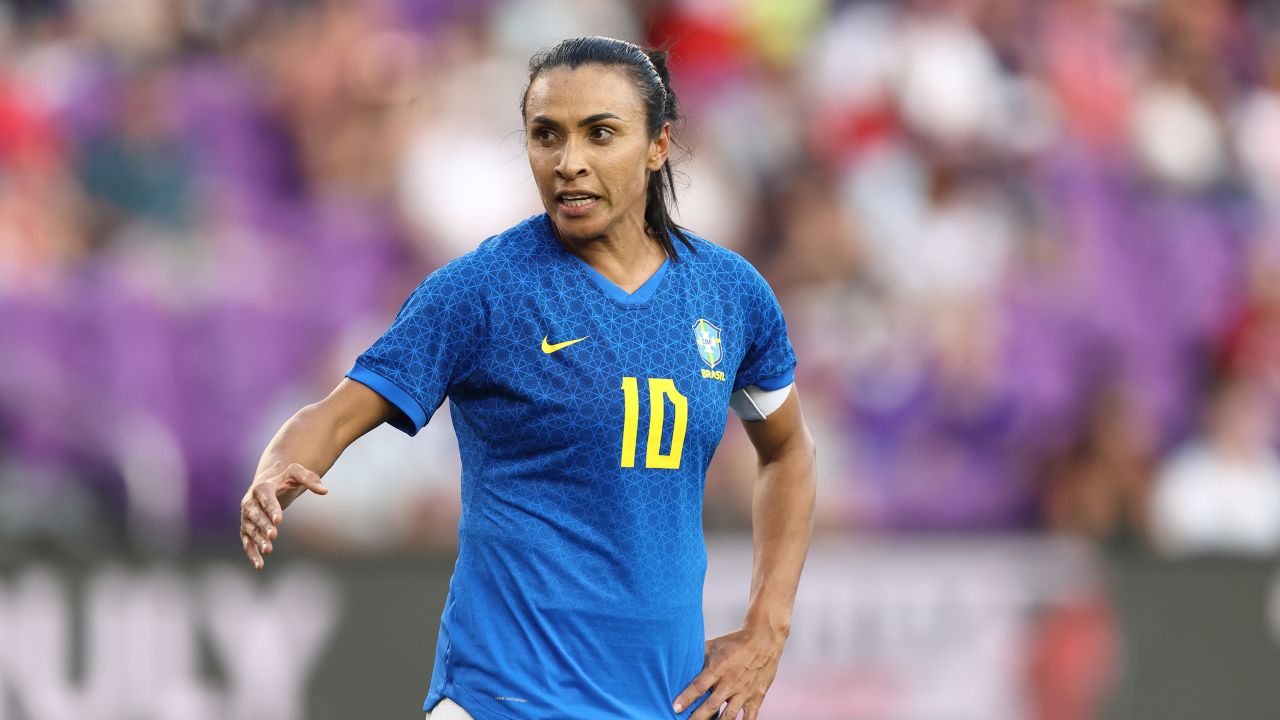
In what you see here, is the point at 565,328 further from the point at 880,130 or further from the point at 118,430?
the point at 880,130

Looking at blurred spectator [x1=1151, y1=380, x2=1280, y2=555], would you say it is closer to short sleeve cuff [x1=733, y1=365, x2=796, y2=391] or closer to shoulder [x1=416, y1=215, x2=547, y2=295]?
short sleeve cuff [x1=733, y1=365, x2=796, y2=391]

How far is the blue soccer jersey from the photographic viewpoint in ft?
11.7

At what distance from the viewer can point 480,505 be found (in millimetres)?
3666

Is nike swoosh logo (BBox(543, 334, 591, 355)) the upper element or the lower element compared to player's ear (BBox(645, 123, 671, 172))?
lower

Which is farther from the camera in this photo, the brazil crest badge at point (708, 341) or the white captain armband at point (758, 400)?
the white captain armband at point (758, 400)

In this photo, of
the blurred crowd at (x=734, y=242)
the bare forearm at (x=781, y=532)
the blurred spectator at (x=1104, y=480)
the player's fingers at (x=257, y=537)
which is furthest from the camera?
the blurred spectator at (x=1104, y=480)

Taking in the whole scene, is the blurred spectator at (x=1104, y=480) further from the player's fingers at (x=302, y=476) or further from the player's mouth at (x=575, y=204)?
the player's fingers at (x=302, y=476)

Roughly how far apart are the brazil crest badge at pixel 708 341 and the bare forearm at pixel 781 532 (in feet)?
1.51

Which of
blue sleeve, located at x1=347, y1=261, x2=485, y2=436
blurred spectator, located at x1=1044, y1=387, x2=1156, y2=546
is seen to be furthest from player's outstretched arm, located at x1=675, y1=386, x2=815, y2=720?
blurred spectator, located at x1=1044, y1=387, x2=1156, y2=546

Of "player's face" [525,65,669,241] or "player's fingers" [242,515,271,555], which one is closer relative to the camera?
"player's fingers" [242,515,271,555]

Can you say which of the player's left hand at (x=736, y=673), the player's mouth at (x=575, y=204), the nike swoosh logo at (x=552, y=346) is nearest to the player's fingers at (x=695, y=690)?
the player's left hand at (x=736, y=673)

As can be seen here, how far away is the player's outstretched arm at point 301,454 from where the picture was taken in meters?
3.22

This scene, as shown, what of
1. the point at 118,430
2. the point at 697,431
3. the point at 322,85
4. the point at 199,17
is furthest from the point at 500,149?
the point at 697,431

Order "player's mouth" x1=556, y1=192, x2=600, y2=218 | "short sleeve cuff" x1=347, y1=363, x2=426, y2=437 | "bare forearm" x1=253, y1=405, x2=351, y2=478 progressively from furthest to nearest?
"player's mouth" x1=556, y1=192, x2=600, y2=218 → "short sleeve cuff" x1=347, y1=363, x2=426, y2=437 → "bare forearm" x1=253, y1=405, x2=351, y2=478
